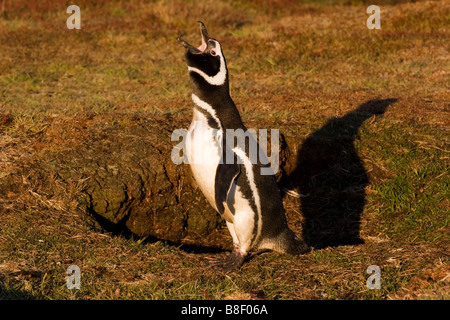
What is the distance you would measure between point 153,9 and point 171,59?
3.89 meters

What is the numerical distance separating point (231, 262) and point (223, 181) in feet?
2.55

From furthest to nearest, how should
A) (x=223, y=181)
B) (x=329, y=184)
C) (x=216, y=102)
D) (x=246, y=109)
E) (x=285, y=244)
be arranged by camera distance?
(x=246, y=109)
(x=329, y=184)
(x=285, y=244)
(x=216, y=102)
(x=223, y=181)

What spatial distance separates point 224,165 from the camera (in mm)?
5238

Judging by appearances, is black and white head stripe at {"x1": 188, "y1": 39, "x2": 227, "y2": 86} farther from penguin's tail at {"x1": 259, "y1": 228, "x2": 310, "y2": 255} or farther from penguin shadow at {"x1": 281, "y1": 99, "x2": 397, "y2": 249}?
penguin shadow at {"x1": 281, "y1": 99, "x2": 397, "y2": 249}

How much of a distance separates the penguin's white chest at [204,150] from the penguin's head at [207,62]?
1.06ft

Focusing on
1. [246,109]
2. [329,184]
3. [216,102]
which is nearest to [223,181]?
[216,102]

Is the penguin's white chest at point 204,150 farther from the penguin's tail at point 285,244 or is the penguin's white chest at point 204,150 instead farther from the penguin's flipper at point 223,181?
the penguin's tail at point 285,244

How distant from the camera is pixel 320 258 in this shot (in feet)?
18.1

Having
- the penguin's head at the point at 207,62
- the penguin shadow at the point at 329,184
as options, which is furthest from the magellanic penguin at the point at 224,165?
the penguin shadow at the point at 329,184

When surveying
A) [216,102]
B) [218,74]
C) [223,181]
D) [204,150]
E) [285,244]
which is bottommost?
[285,244]

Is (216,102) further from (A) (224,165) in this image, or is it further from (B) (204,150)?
(A) (224,165)

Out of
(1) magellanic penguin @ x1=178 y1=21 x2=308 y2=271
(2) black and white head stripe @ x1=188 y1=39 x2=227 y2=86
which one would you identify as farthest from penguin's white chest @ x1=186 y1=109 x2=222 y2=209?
(2) black and white head stripe @ x1=188 y1=39 x2=227 y2=86

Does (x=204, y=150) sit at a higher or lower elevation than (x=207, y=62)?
lower

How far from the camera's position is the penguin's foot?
5.34 meters
